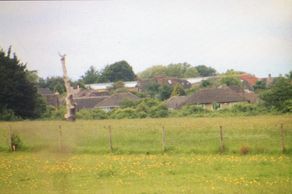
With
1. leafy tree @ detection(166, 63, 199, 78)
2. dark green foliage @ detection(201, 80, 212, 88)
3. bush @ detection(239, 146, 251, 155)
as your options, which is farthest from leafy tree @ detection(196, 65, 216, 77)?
bush @ detection(239, 146, 251, 155)

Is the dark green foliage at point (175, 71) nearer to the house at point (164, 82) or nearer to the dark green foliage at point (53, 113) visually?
the house at point (164, 82)

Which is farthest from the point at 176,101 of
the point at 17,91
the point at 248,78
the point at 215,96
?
the point at 17,91

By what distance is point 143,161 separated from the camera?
47.1 feet

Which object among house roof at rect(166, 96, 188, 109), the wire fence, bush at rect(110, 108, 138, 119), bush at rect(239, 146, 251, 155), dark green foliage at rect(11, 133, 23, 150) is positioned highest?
house roof at rect(166, 96, 188, 109)

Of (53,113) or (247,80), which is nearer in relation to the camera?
(53,113)

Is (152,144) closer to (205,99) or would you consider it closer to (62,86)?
(62,86)

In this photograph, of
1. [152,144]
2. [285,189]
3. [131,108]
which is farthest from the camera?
[131,108]

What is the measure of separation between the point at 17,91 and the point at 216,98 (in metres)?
32.9

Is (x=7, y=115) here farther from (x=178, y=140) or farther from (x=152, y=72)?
(x=152, y=72)

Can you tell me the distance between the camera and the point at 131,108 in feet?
103

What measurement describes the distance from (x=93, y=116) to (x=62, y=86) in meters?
11.2

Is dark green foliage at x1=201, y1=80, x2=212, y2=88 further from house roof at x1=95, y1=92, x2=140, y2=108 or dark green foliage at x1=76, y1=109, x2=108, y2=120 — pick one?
dark green foliage at x1=76, y1=109, x2=108, y2=120

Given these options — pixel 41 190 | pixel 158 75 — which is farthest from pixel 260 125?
pixel 158 75

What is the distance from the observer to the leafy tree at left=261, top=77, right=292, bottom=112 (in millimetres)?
23681
